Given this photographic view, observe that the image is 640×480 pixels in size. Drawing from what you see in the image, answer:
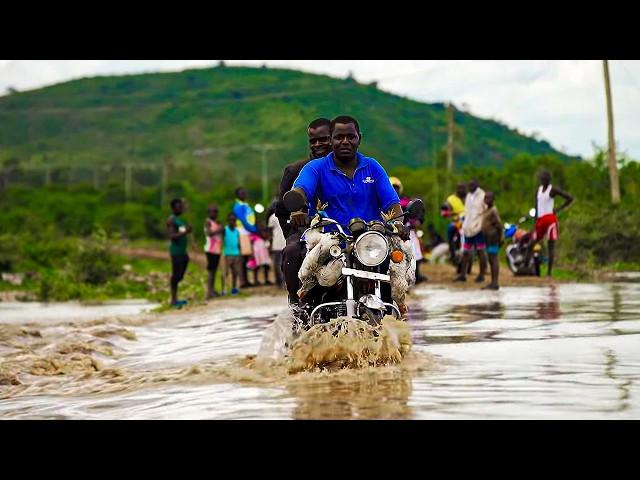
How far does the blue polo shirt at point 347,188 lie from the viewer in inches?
445

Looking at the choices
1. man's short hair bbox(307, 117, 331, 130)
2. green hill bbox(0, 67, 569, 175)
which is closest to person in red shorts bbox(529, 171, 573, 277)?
man's short hair bbox(307, 117, 331, 130)

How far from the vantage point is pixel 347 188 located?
445 inches

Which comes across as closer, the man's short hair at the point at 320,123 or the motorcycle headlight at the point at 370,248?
the motorcycle headlight at the point at 370,248

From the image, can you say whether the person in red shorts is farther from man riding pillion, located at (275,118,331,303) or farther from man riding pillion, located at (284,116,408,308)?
man riding pillion, located at (284,116,408,308)

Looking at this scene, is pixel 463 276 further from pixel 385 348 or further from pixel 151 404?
pixel 151 404

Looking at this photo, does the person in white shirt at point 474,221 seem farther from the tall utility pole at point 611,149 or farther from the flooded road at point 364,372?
the tall utility pole at point 611,149

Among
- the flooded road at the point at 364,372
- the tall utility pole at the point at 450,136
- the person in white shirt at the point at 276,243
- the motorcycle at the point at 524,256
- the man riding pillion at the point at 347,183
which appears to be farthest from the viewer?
the tall utility pole at the point at 450,136

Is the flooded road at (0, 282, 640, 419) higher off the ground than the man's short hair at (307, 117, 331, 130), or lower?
lower

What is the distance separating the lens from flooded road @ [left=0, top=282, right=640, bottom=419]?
8.76 metres

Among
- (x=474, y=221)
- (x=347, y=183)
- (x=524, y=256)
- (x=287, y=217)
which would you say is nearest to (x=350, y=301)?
(x=347, y=183)

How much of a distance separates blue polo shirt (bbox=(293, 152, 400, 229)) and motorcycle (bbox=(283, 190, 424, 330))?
5.7 inches

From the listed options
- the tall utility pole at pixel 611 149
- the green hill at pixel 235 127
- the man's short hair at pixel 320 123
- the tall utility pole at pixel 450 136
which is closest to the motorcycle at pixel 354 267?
the man's short hair at pixel 320 123

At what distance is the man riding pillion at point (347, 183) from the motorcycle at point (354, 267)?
0.48 feet
